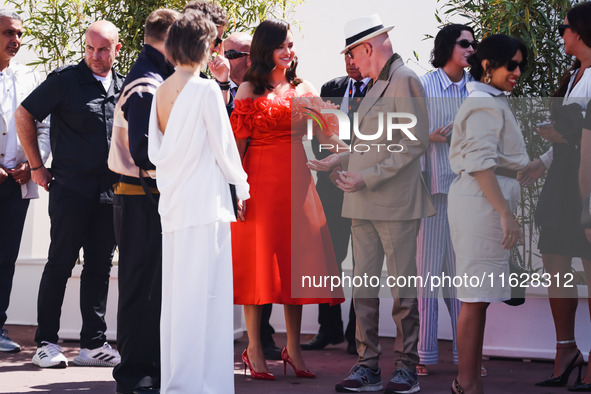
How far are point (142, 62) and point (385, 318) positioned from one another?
9.20 ft

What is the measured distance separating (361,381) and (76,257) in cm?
189

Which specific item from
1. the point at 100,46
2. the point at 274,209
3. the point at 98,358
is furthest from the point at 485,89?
the point at 98,358

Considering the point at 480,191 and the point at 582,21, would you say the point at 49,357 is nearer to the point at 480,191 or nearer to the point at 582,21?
the point at 480,191

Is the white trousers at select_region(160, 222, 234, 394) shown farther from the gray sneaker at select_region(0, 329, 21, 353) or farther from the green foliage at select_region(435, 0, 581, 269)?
the green foliage at select_region(435, 0, 581, 269)

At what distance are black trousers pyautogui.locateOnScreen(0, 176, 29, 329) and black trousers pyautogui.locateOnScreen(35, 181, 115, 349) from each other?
51 centimetres

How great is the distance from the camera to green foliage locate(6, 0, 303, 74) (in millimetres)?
6090

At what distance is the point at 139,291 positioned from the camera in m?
4.05

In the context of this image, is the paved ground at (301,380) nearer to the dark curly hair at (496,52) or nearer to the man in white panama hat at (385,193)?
the man in white panama hat at (385,193)

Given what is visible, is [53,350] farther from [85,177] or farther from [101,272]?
[85,177]

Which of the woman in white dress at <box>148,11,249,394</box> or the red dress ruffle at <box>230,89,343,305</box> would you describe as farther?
the red dress ruffle at <box>230,89,343,305</box>

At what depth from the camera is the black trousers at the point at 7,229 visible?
216 inches

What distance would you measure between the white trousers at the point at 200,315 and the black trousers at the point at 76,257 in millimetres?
1471

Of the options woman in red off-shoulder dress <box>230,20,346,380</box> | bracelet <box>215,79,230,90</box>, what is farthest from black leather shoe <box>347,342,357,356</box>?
bracelet <box>215,79,230,90</box>

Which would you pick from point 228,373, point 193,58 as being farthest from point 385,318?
point 193,58
